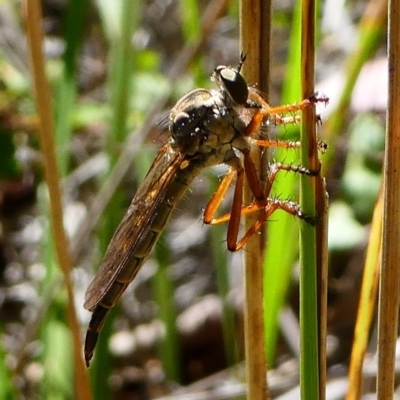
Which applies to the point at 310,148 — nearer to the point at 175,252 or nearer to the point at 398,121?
the point at 398,121

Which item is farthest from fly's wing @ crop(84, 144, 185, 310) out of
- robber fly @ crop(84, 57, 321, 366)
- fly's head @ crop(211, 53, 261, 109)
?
fly's head @ crop(211, 53, 261, 109)

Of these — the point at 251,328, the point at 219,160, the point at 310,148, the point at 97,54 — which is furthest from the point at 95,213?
the point at 97,54

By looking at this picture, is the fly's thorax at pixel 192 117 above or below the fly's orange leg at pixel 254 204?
above

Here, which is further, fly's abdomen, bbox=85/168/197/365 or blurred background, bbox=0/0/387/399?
blurred background, bbox=0/0/387/399

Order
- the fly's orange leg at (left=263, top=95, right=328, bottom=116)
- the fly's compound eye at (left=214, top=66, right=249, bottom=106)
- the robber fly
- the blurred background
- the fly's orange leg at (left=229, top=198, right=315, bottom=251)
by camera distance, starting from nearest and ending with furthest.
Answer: the fly's orange leg at (left=263, top=95, right=328, bottom=116)
the fly's orange leg at (left=229, top=198, right=315, bottom=251)
the fly's compound eye at (left=214, top=66, right=249, bottom=106)
the robber fly
the blurred background

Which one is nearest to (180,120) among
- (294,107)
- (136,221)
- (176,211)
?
(136,221)

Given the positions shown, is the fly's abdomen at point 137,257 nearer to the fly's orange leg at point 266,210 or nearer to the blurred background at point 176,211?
the blurred background at point 176,211

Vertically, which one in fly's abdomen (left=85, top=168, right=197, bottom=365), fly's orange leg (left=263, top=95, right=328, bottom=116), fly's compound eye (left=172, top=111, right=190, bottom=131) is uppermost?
fly's compound eye (left=172, top=111, right=190, bottom=131)

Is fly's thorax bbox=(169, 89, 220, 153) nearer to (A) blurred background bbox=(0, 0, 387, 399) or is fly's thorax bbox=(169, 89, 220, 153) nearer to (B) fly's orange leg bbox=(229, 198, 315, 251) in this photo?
(A) blurred background bbox=(0, 0, 387, 399)

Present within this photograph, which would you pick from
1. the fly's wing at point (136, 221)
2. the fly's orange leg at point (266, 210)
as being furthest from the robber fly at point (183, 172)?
the fly's orange leg at point (266, 210)
